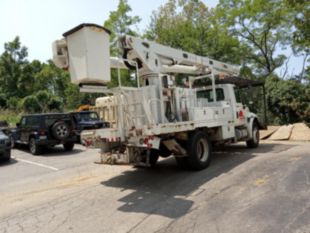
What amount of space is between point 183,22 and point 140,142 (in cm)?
2061

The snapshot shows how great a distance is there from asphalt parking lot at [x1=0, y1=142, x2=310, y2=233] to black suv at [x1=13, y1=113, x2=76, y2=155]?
133 inches

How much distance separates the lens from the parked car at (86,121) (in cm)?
1431

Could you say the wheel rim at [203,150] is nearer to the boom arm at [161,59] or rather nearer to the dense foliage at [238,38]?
the boom arm at [161,59]

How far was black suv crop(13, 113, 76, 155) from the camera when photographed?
12.3 meters

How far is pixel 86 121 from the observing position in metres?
14.9

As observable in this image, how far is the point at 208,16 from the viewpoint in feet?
84.4

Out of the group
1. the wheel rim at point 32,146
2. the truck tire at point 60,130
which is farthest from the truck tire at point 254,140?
the wheel rim at point 32,146

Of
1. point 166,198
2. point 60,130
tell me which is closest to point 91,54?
point 166,198

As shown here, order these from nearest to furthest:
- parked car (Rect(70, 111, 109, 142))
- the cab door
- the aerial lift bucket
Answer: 1. the aerial lift bucket
2. the cab door
3. parked car (Rect(70, 111, 109, 142))

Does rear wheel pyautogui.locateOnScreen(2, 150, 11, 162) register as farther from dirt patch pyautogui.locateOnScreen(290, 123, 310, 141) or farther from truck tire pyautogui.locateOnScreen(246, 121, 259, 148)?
dirt patch pyautogui.locateOnScreen(290, 123, 310, 141)

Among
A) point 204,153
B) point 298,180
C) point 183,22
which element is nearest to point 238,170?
point 204,153

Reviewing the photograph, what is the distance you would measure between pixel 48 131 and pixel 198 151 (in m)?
7.47

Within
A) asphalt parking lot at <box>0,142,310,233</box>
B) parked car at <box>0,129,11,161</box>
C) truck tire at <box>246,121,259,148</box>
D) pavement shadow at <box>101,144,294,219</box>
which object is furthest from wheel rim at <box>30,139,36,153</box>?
truck tire at <box>246,121,259,148</box>

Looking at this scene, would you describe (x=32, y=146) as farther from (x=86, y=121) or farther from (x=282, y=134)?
(x=282, y=134)
